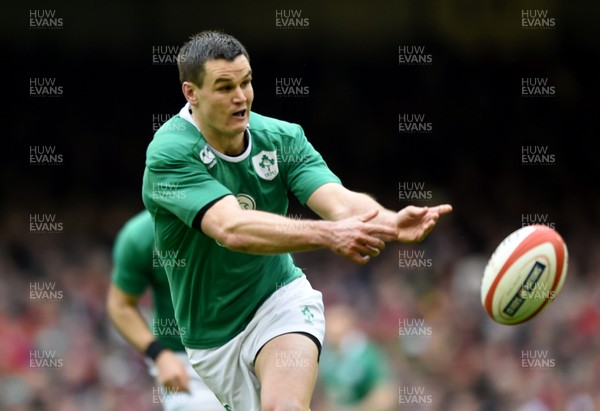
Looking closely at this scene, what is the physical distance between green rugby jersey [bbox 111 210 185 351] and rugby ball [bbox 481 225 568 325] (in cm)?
243

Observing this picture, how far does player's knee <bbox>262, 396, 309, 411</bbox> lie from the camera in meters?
5.55

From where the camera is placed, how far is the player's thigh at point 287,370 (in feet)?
18.4

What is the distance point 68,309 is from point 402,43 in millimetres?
5106

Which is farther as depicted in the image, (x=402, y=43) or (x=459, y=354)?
(x=402, y=43)

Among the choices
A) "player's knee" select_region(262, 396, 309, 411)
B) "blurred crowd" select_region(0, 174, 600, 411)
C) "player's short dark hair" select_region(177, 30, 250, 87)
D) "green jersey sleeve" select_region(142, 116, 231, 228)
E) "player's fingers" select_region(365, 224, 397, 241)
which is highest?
"player's short dark hair" select_region(177, 30, 250, 87)

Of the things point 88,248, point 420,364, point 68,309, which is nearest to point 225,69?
point 420,364

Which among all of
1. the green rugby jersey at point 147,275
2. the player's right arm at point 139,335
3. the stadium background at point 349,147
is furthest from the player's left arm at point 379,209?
the stadium background at point 349,147

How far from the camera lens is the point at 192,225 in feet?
18.8

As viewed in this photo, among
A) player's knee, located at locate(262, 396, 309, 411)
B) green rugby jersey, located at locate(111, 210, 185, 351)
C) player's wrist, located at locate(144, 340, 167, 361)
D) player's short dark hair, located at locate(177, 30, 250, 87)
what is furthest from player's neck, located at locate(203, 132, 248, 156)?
player's wrist, located at locate(144, 340, 167, 361)

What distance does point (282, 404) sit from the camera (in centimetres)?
556

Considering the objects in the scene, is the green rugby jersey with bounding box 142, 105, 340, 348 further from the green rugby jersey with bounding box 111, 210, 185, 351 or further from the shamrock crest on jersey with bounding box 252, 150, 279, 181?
the green rugby jersey with bounding box 111, 210, 185, 351

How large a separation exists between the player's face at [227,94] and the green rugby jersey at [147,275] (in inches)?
91.0

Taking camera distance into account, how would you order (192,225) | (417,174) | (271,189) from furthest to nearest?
(417,174)
(271,189)
(192,225)

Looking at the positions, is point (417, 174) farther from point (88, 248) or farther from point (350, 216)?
point (350, 216)
